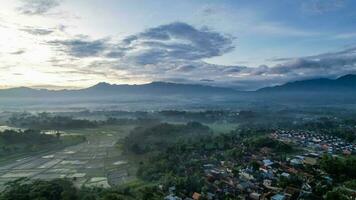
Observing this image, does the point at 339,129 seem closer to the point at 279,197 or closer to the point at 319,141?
the point at 319,141

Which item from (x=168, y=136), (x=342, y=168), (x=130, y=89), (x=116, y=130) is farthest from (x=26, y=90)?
(x=342, y=168)

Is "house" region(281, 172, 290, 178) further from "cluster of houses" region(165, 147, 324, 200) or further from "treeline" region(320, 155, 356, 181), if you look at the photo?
"treeline" region(320, 155, 356, 181)

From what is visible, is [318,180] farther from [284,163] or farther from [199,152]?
[199,152]

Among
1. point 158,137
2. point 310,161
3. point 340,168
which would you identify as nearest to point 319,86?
point 158,137

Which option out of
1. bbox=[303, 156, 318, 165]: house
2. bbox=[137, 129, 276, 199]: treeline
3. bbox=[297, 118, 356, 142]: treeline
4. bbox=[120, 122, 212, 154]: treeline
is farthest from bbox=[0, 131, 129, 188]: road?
bbox=[297, 118, 356, 142]: treeline

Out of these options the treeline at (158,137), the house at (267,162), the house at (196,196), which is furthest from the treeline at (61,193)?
the treeline at (158,137)

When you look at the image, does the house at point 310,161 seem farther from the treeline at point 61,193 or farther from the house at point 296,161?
the treeline at point 61,193
